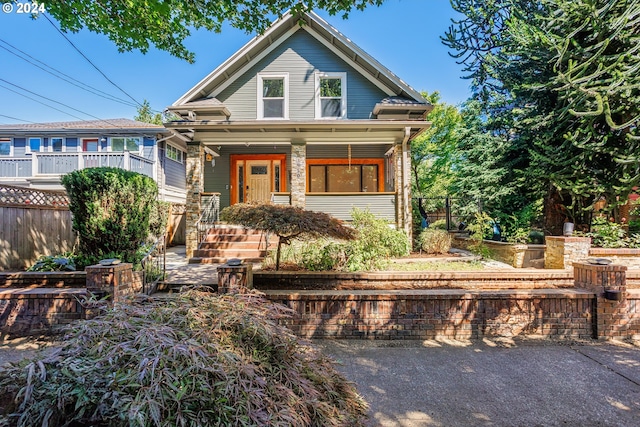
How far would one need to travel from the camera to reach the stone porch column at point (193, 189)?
369 inches

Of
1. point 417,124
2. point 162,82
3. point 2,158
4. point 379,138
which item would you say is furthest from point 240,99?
point 162,82

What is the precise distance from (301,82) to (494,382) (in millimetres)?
11296

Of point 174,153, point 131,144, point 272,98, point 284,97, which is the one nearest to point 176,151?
point 174,153

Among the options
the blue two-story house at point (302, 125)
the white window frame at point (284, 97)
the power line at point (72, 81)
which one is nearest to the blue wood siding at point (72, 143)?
the power line at point (72, 81)

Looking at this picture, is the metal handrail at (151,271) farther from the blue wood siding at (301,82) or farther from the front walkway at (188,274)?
the blue wood siding at (301,82)

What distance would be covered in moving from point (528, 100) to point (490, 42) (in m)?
3.29

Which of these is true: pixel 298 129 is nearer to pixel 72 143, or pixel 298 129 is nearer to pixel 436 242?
pixel 436 242

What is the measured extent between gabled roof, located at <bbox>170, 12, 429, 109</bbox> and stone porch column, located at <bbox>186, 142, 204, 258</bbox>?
8.05 ft

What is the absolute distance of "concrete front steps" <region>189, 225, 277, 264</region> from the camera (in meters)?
8.51

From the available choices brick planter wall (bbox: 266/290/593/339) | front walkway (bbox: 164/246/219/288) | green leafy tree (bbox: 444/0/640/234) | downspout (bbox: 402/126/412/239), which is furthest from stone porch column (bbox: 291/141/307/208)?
green leafy tree (bbox: 444/0/640/234)

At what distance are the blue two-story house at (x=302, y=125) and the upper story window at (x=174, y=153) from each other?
6308mm

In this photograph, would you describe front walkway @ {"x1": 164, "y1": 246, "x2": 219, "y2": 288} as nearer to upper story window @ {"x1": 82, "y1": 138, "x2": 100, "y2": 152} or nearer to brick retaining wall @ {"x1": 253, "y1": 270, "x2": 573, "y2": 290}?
brick retaining wall @ {"x1": 253, "y1": 270, "x2": 573, "y2": 290}

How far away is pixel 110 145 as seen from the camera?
54.8 feet

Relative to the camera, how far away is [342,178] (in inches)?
545
